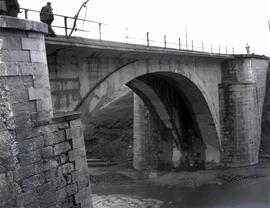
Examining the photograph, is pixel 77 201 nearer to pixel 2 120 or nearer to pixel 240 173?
pixel 2 120

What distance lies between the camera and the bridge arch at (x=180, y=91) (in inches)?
546

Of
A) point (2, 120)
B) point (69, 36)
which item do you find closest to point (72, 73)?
point (69, 36)

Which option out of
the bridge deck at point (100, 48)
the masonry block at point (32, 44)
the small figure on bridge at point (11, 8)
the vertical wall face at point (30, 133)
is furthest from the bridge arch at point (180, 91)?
the small figure on bridge at point (11, 8)

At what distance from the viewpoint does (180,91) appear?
81.6ft

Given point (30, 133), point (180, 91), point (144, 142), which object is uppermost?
point (180, 91)

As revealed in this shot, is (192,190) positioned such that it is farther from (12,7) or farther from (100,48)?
(12,7)

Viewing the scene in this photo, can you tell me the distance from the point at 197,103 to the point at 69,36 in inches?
565

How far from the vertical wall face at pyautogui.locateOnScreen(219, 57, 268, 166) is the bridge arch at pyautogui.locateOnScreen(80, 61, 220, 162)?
679 millimetres

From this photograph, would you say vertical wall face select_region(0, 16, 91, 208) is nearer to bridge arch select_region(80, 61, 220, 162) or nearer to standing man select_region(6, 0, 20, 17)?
standing man select_region(6, 0, 20, 17)

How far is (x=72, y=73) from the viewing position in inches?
507

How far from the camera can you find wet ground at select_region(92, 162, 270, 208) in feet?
65.2

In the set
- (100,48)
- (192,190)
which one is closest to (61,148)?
(100,48)

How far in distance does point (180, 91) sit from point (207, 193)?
651cm

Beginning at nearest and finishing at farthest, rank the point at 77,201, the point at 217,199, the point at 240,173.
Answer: the point at 77,201, the point at 217,199, the point at 240,173
